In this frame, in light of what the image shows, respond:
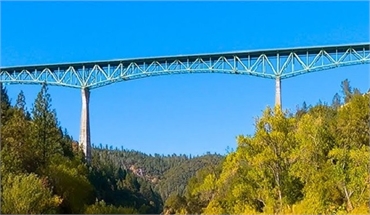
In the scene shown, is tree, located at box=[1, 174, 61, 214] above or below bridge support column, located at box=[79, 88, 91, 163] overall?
below

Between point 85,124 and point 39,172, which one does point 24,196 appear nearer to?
point 39,172

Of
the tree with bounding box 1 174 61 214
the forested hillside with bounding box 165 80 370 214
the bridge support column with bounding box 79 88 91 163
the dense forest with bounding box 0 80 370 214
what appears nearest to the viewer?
the tree with bounding box 1 174 61 214

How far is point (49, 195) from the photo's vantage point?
32.4 meters

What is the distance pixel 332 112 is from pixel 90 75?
75.9 ft

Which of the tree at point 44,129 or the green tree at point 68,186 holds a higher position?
the tree at point 44,129

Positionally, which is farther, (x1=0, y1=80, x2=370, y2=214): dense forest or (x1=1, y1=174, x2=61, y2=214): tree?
(x1=0, y1=80, x2=370, y2=214): dense forest

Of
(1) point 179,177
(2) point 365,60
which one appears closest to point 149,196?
(1) point 179,177

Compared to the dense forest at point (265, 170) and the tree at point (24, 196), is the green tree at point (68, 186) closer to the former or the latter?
the dense forest at point (265, 170)

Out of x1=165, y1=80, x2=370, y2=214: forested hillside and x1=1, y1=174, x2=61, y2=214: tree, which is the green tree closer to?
x1=1, y1=174, x2=61, y2=214: tree

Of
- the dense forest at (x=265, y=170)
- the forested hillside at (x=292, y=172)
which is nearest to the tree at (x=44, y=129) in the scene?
the dense forest at (x=265, y=170)

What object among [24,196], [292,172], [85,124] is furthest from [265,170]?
[85,124]

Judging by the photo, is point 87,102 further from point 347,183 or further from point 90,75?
point 347,183

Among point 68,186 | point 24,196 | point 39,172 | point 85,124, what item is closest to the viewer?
point 24,196

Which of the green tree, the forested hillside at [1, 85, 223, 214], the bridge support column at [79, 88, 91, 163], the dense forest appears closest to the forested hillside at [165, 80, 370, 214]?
the dense forest
